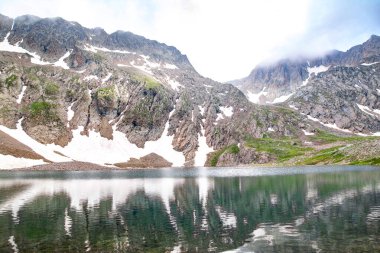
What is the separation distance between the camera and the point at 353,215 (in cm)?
5156

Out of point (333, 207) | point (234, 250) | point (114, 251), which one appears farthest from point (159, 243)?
point (333, 207)

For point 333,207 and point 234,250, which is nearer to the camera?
point 234,250

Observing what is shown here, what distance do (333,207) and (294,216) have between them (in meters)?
10.2

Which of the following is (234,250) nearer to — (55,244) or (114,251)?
(114,251)

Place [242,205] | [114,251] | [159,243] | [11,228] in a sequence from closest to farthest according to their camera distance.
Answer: [114,251]
[159,243]
[11,228]
[242,205]

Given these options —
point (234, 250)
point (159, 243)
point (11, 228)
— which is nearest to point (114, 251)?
point (159, 243)

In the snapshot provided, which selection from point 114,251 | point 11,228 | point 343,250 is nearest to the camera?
point 343,250

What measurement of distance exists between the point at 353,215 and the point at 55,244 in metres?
37.0

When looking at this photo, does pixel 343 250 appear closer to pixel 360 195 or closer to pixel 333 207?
pixel 333 207

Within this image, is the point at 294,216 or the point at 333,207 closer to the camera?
the point at 294,216

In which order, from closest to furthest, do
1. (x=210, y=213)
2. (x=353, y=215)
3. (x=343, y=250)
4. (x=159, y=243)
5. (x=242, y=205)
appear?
(x=343, y=250), (x=159, y=243), (x=353, y=215), (x=210, y=213), (x=242, y=205)

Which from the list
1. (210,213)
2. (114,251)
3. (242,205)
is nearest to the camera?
(114,251)

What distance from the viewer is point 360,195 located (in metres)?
72.7

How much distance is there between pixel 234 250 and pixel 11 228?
28214mm
